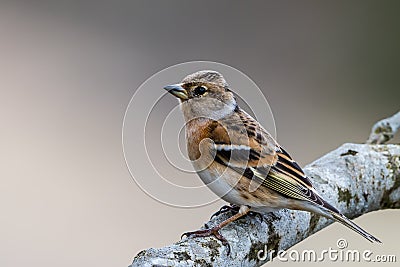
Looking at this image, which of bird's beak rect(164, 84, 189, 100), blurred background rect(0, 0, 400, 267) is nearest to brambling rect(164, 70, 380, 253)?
bird's beak rect(164, 84, 189, 100)

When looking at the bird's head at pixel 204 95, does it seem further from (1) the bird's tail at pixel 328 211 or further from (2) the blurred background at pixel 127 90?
(2) the blurred background at pixel 127 90

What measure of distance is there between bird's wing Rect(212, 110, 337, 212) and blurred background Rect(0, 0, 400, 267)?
199 cm

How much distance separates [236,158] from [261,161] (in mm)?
84

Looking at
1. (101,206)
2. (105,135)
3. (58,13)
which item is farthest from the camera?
(58,13)

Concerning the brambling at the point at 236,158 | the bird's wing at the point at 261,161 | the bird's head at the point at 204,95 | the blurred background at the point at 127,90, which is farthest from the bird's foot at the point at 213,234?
the blurred background at the point at 127,90

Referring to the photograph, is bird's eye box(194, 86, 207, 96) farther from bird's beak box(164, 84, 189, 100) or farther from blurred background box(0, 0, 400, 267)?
blurred background box(0, 0, 400, 267)

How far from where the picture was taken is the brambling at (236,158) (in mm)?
2205

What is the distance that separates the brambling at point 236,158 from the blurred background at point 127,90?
193 centimetres

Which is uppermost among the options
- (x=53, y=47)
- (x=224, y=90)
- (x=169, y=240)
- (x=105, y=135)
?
(x=53, y=47)

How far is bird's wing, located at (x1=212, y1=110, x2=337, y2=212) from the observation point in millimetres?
2213

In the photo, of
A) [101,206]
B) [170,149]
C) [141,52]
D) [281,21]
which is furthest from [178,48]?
[170,149]

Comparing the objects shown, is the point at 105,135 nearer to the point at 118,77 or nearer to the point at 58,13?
the point at 118,77

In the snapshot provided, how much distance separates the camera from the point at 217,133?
Result: 233 cm

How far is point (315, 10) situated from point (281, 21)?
368mm
